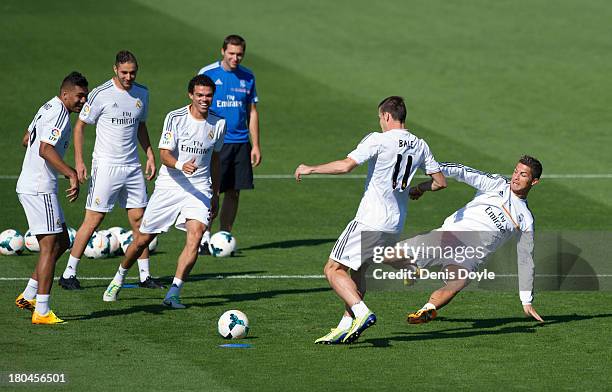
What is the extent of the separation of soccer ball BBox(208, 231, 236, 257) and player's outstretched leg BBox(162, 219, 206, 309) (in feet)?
10.6

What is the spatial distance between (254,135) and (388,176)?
5960 mm

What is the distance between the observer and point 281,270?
646 inches

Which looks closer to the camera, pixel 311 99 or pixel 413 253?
pixel 413 253

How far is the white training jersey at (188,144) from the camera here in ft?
46.3

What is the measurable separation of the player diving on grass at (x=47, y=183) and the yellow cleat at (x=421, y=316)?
12.0ft

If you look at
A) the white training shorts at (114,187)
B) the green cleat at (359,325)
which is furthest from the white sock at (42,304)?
the green cleat at (359,325)

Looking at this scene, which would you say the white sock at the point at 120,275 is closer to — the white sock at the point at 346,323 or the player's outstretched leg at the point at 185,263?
the player's outstretched leg at the point at 185,263

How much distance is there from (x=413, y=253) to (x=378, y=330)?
37.7 inches

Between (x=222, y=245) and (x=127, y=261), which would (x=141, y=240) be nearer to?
(x=127, y=261)

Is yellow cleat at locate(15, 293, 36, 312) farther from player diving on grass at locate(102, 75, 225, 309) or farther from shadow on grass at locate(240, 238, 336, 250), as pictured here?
shadow on grass at locate(240, 238, 336, 250)

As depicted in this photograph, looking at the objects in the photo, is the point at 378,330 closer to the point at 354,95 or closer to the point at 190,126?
the point at 190,126

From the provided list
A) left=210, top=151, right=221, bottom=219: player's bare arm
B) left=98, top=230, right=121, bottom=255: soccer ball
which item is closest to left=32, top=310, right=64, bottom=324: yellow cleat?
left=210, top=151, right=221, bottom=219: player's bare arm

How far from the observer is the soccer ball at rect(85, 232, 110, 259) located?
55.2 ft

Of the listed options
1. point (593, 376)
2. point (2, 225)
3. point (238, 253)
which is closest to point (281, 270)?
point (238, 253)
